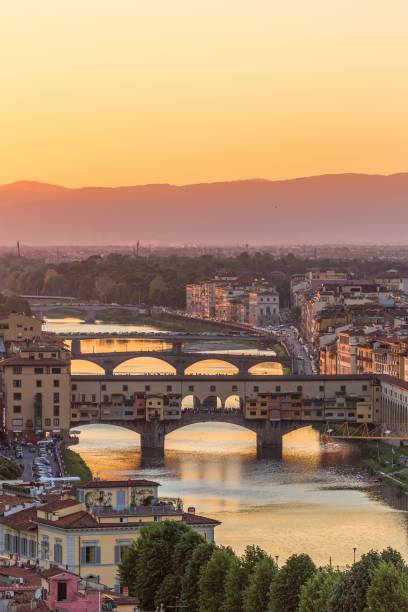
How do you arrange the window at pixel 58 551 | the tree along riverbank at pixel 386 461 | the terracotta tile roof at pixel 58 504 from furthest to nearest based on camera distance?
the tree along riverbank at pixel 386 461 < the terracotta tile roof at pixel 58 504 < the window at pixel 58 551

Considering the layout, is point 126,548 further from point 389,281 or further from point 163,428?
point 389,281

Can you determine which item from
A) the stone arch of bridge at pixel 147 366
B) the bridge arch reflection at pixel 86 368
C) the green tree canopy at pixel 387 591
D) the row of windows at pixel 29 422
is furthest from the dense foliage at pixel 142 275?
the green tree canopy at pixel 387 591

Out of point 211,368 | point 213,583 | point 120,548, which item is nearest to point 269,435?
point 211,368

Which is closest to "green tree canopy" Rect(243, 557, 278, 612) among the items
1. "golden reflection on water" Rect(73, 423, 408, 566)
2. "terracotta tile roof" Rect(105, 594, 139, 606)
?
"terracotta tile roof" Rect(105, 594, 139, 606)

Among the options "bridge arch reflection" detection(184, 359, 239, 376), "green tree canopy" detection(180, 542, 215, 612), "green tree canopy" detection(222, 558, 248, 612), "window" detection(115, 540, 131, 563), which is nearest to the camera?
"green tree canopy" detection(222, 558, 248, 612)

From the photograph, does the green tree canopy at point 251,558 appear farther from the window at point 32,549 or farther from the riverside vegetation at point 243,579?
the window at point 32,549

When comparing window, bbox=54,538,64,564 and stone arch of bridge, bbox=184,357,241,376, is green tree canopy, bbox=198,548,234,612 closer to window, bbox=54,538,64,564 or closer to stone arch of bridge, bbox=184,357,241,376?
window, bbox=54,538,64,564
